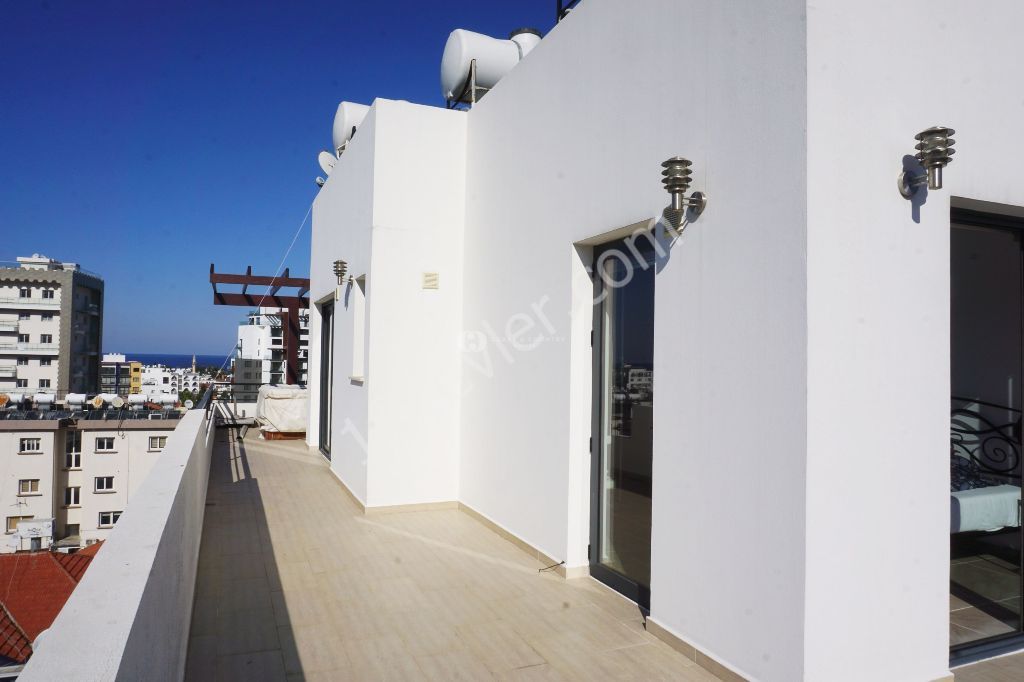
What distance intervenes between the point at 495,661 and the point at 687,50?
117 inches

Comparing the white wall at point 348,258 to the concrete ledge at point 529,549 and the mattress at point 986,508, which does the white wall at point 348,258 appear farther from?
the mattress at point 986,508

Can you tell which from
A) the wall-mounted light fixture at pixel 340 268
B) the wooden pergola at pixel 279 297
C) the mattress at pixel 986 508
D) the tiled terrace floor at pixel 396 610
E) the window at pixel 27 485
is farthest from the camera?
the window at pixel 27 485

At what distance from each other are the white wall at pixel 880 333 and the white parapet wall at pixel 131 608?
82.3 inches

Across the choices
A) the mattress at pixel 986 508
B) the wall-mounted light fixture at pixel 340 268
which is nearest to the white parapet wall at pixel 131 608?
the mattress at pixel 986 508

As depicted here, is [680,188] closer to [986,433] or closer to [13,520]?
[986,433]

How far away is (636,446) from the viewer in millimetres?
3715

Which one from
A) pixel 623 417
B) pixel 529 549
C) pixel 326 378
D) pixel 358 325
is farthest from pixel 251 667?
pixel 326 378

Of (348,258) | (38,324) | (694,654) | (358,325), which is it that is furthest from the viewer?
(38,324)

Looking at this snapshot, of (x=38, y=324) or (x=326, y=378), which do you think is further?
(x=38, y=324)

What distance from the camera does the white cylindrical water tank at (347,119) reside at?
8.67 m

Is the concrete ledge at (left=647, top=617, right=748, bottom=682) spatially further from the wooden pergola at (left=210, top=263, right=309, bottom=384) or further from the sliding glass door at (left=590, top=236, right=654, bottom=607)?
the wooden pergola at (left=210, top=263, right=309, bottom=384)

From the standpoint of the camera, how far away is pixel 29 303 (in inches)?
1807

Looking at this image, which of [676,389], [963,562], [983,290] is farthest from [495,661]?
[983,290]

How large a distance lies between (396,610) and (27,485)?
2680 cm
